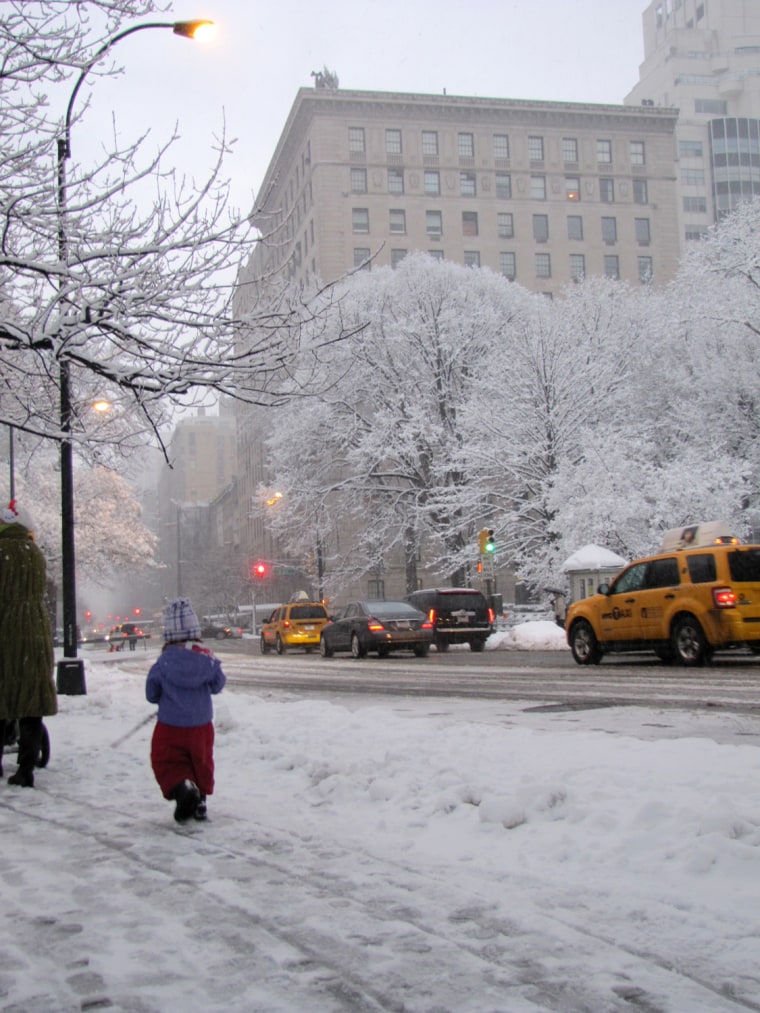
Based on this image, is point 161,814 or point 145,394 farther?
point 145,394

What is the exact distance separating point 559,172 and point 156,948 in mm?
83636

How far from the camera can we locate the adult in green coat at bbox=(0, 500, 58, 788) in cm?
746

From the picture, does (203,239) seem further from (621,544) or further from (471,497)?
(471,497)

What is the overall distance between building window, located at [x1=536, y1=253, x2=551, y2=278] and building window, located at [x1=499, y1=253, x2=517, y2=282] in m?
1.91

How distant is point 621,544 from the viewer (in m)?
32.0

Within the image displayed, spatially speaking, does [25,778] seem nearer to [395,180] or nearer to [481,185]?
[395,180]

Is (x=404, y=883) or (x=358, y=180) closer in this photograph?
(x=404, y=883)

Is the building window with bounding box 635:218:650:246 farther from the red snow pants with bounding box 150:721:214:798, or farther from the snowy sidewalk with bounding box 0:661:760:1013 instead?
the red snow pants with bounding box 150:721:214:798

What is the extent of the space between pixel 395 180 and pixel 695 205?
5573 centimetres

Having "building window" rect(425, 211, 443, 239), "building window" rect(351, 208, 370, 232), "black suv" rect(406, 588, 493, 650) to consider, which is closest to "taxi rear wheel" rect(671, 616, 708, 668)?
"black suv" rect(406, 588, 493, 650)

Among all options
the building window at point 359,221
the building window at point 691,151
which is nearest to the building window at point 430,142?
the building window at point 359,221

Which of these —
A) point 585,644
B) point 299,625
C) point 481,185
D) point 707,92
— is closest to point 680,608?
point 585,644

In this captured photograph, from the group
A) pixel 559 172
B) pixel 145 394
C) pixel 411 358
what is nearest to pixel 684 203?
pixel 559 172

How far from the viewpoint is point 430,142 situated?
78.8m
